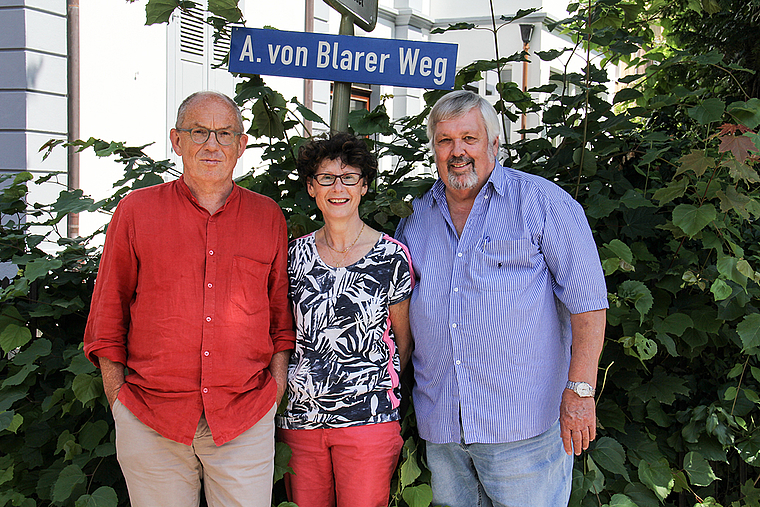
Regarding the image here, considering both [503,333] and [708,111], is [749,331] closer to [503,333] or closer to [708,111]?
[708,111]

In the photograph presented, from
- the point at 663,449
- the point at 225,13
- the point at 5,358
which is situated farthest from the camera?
the point at 5,358

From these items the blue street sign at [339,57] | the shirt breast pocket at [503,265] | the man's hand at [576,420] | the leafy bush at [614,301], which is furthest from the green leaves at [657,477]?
the blue street sign at [339,57]

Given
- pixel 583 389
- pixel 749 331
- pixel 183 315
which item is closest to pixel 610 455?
pixel 583 389

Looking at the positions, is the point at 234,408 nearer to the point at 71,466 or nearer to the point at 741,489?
the point at 71,466

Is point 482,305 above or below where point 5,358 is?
above

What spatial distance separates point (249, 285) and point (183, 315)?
0.23 m

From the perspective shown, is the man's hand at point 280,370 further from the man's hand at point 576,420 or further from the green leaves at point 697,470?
the green leaves at point 697,470

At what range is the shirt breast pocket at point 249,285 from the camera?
81.6 inches

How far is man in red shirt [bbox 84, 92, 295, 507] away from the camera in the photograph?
6.53 ft

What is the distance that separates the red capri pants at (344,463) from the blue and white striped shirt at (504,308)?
0.18 m

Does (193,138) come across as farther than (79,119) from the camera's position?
No

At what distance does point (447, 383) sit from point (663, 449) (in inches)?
45.5

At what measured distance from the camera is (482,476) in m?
2.18

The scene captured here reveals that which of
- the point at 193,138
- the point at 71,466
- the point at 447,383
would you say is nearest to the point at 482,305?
the point at 447,383
